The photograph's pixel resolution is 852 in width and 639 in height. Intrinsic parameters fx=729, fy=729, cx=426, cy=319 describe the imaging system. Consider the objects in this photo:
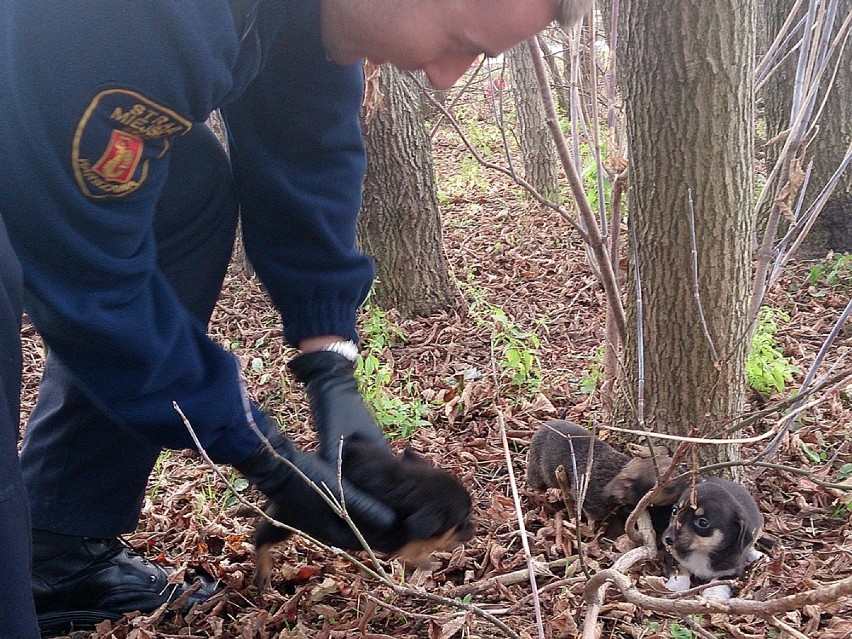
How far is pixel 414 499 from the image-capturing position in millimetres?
1896

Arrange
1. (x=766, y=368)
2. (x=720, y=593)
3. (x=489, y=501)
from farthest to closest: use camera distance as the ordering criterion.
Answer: (x=766, y=368)
(x=489, y=501)
(x=720, y=593)

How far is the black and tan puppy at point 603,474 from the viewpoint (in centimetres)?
316

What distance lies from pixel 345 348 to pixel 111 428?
2.65 ft

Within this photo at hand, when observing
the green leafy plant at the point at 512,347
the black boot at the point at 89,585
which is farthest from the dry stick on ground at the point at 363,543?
the green leafy plant at the point at 512,347

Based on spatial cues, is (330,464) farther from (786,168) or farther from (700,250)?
(786,168)

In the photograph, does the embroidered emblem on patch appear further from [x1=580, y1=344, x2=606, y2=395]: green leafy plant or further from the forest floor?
[x1=580, y1=344, x2=606, y2=395]: green leafy plant

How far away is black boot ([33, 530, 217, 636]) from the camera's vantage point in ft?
7.86

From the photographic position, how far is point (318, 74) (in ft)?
7.38

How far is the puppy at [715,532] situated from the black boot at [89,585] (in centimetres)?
184

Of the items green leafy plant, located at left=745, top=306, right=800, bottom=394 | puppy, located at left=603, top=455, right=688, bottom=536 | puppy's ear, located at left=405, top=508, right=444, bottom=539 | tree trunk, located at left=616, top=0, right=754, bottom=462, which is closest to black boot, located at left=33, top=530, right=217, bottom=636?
puppy's ear, located at left=405, top=508, right=444, bottom=539

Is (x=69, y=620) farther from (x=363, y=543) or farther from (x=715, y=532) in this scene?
(x=715, y=532)

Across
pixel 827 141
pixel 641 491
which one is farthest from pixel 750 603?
pixel 827 141

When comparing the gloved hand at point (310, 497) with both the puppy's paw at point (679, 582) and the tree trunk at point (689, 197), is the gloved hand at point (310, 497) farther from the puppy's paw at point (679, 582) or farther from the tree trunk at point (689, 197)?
the puppy's paw at point (679, 582)

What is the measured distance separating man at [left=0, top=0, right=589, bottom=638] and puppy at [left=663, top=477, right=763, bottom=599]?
150 cm
